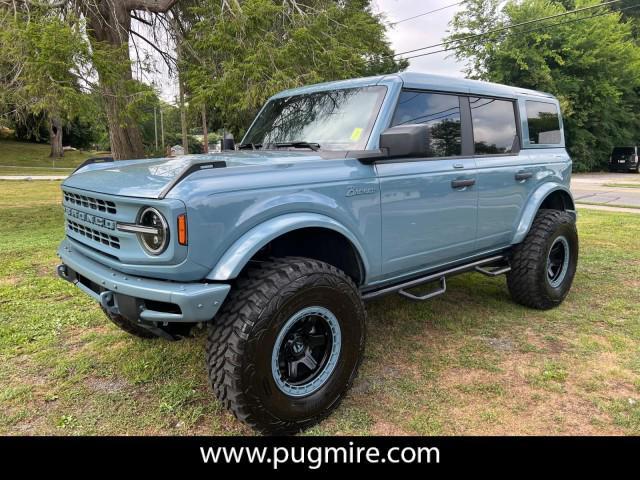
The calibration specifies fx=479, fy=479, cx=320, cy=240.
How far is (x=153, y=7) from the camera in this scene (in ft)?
31.9

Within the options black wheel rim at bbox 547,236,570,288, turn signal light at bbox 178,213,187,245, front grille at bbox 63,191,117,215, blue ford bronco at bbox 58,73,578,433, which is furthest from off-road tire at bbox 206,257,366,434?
black wheel rim at bbox 547,236,570,288

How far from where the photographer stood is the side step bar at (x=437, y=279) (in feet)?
10.8

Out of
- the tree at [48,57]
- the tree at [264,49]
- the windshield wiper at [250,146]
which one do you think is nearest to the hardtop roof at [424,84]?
the windshield wiper at [250,146]

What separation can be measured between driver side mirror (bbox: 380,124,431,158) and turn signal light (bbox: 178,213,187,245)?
1310 millimetres

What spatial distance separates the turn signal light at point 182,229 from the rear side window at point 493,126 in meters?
2.58

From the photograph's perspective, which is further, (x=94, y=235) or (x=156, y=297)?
(x=94, y=235)

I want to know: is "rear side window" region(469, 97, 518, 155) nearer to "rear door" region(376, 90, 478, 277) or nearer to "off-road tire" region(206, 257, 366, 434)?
"rear door" region(376, 90, 478, 277)

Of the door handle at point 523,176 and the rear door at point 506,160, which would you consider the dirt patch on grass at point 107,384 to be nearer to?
the rear door at point 506,160

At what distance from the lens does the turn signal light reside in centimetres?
223

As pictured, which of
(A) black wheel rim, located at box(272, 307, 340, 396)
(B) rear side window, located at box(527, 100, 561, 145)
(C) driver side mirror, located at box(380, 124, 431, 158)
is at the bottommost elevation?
(A) black wheel rim, located at box(272, 307, 340, 396)

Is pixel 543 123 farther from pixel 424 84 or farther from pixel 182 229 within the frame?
pixel 182 229

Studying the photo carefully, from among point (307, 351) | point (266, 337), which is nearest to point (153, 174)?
point (266, 337)

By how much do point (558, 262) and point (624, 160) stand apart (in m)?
30.2

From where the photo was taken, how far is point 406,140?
2791 millimetres
